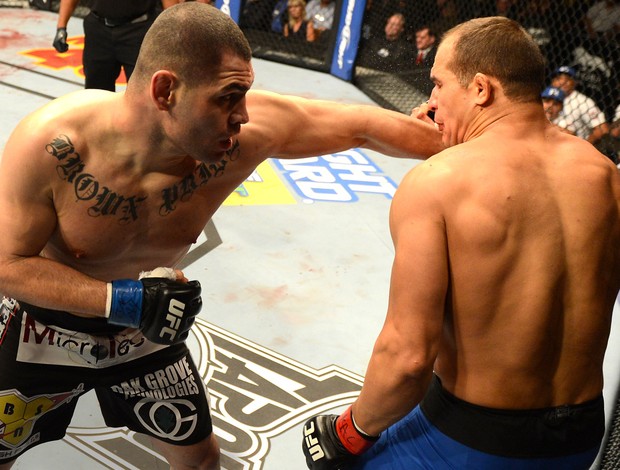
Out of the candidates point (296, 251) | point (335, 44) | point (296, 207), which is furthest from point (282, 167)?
point (335, 44)

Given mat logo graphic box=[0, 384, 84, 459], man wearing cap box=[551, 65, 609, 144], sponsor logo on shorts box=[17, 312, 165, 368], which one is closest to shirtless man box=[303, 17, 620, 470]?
sponsor logo on shorts box=[17, 312, 165, 368]

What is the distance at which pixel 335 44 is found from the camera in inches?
273

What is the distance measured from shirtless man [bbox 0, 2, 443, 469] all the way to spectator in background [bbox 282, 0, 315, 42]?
5283 millimetres

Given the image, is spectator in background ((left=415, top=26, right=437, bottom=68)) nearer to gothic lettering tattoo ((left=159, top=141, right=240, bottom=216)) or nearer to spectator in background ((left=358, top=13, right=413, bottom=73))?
spectator in background ((left=358, top=13, right=413, bottom=73))

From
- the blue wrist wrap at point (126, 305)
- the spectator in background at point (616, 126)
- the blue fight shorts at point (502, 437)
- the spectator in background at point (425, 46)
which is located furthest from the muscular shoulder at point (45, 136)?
the spectator in background at point (425, 46)

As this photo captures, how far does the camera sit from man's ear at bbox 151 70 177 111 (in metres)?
1.63

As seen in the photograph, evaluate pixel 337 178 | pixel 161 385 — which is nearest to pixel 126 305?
pixel 161 385

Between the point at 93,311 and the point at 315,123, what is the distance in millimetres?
785

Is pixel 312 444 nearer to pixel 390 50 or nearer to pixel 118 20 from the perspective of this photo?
pixel 118 20

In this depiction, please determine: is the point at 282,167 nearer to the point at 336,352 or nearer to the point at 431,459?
the point at 336,352

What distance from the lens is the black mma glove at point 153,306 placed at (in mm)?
1715

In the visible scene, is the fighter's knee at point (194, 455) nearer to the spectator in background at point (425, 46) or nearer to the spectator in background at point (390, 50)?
the spectator in background at point (425, 46)

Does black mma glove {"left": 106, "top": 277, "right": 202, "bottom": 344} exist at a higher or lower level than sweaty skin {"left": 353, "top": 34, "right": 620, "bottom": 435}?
lower

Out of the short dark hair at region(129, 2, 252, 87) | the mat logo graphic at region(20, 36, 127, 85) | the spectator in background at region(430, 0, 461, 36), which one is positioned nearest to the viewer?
the short dark hair at region(129, 2, 252, 87)
